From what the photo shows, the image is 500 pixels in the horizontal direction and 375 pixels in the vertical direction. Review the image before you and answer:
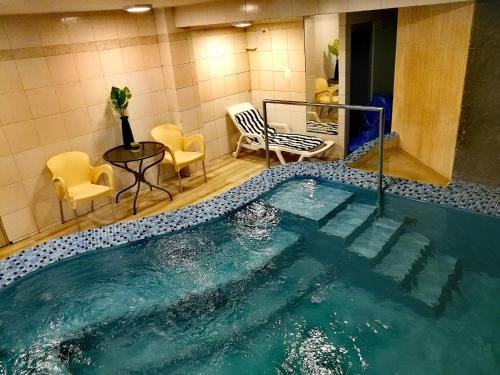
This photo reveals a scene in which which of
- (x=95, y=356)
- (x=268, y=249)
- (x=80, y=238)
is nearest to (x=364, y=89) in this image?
(x=268, y=249)

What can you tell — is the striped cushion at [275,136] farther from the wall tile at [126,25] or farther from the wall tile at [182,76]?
the wall tile at [126,25]

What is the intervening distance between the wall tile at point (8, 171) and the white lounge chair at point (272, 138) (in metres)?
3.28

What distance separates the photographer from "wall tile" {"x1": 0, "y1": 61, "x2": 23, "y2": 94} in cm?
405

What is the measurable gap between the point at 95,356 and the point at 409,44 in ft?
16.8

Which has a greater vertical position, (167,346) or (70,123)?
(70,123)

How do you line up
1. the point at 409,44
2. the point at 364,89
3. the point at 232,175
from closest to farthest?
the point at 409,44 → the point at 232,175 → the point at 364,89

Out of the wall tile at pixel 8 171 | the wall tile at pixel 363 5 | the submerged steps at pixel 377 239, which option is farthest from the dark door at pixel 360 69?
the wall tile at pixel 8 171

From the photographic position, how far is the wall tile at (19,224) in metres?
4.32

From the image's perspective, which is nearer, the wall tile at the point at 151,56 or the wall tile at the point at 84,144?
the wall tile at the point at 84,144

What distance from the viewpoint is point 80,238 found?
3.87 metres

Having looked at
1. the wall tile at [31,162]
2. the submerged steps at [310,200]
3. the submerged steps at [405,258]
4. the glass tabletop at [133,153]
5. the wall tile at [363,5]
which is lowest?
the submerged steps at [405,258]

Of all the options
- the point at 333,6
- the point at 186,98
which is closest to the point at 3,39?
the point at 186,98

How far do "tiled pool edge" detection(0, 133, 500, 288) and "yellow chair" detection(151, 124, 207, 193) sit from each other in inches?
39.7

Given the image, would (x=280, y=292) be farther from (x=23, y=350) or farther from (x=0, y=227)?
(x=0, y=227)
